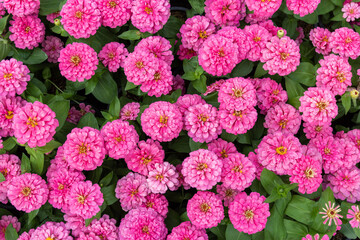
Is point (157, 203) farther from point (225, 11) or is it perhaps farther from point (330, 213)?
point (225, 11)

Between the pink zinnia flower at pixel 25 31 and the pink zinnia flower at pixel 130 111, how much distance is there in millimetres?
631

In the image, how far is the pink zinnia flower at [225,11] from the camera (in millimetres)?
1802

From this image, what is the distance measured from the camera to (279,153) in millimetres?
1557

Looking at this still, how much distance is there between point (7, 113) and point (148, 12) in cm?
87

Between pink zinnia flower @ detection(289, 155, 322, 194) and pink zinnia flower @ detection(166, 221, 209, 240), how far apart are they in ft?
1.63

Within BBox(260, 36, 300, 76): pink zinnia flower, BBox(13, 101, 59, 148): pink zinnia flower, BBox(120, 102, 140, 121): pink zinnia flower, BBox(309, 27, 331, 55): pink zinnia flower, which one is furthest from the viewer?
BBox(309, 27, 331, 55): pink zinnia flower

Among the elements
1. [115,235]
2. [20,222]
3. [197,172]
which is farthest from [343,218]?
[20,222]

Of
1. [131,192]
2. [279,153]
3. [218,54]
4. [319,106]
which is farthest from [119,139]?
[319,106]

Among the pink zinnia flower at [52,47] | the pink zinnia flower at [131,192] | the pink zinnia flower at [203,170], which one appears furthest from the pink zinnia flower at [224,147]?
the pink zinnia flower at [52,47]

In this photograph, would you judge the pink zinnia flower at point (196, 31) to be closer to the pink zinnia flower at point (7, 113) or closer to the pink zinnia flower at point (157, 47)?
the pink zinnia flower at point (157, 47)

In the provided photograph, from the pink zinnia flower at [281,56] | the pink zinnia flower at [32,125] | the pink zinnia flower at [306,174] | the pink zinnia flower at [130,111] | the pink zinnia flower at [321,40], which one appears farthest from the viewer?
the pink zinnia flower at [321,40]

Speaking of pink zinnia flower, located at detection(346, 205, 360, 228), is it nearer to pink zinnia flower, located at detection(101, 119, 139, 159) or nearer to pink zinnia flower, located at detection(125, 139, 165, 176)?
pink zinnia flower, located at detection(125, 139, 165, 176)

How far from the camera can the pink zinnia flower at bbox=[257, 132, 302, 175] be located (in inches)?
60.9

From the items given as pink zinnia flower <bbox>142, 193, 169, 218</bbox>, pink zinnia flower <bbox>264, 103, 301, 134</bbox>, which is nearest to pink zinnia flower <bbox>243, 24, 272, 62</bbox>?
pink zinnia flower <bbox>264, 103, 301, 134</bbox>
